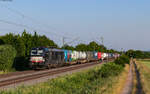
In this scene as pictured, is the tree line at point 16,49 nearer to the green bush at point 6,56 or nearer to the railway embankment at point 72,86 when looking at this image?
the green bush at point 6,56

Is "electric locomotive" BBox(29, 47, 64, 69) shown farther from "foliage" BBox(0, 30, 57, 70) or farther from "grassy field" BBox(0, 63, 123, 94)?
"grassy field" BBox(0, 63, 123, 94)

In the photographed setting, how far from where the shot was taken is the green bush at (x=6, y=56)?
30.2 metres

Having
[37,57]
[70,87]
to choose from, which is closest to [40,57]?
[37,57]

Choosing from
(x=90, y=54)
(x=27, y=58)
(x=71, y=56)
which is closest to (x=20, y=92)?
(x=27, y=58)

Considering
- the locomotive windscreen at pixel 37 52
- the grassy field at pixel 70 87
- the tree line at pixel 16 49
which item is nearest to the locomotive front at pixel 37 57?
the locomotive windscreen at pixel 37 52

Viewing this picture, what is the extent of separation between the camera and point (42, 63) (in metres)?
34.0

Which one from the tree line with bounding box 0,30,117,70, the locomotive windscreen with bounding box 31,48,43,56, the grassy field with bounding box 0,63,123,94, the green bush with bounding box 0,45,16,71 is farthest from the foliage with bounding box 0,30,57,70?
the grassy field with bounding box 0,63,123,94

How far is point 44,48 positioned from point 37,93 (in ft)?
64.2

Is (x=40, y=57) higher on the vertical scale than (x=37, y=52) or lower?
lower

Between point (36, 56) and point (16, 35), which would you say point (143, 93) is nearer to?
point (36, 56)

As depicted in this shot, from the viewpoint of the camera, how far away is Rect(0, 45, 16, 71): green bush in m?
30.2

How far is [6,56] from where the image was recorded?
30.7m

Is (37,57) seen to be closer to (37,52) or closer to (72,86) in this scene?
(37,52)

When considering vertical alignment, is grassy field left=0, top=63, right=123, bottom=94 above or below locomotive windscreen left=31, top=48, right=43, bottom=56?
below
